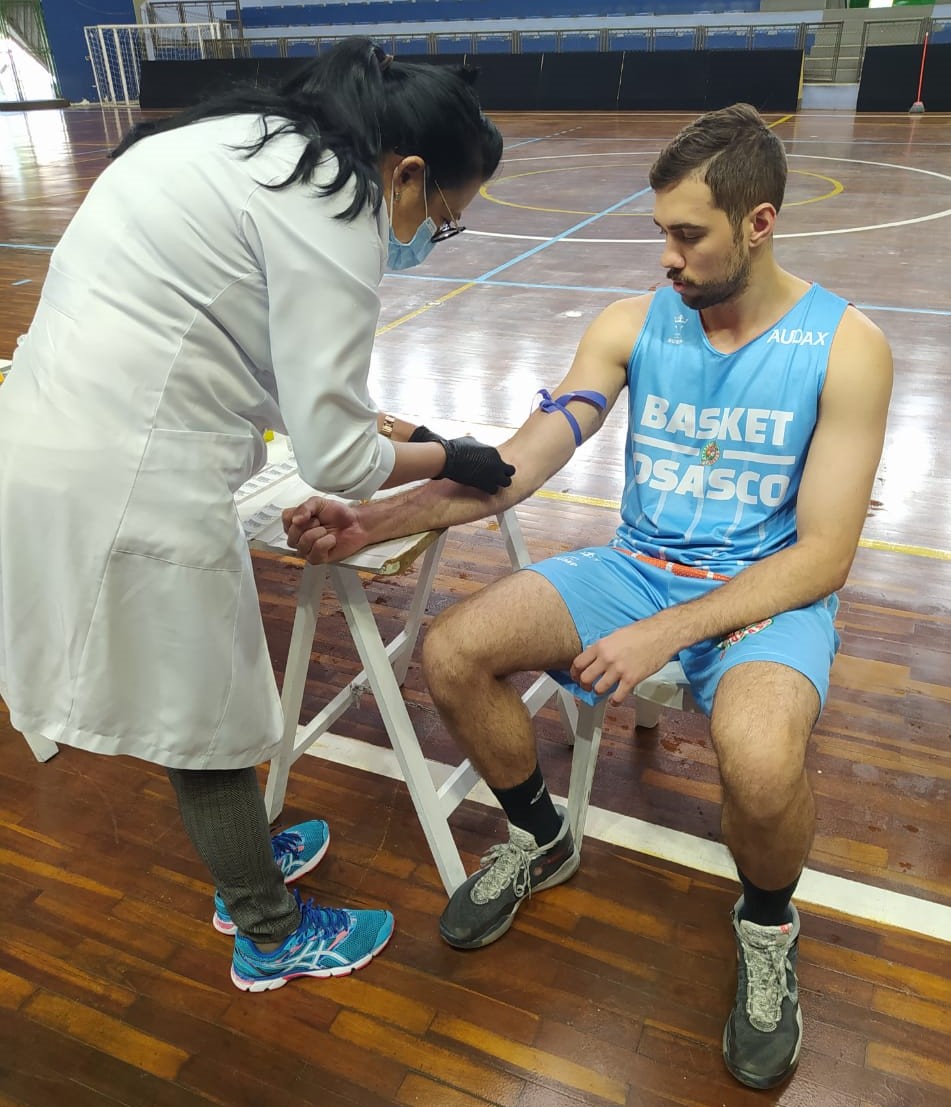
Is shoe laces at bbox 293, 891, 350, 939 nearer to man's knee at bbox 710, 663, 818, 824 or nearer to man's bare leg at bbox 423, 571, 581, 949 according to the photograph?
man's bare leg at bbox 423, 571, 581, 949

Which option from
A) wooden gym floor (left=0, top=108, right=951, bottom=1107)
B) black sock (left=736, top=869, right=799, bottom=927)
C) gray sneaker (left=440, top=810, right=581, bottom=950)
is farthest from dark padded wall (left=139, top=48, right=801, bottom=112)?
black sock (left=736, top=869, right=799, bottom=927)

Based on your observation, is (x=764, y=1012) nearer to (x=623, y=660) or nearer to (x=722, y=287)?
(x=623, y=660)

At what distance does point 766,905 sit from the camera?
1.51m

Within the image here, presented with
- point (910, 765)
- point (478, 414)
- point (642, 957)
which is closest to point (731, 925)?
point (642, 957)

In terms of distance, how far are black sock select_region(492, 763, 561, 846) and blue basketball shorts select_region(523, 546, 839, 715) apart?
0.69 feet

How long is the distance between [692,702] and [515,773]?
36cm

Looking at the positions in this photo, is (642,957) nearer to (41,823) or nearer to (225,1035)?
(225,1035)

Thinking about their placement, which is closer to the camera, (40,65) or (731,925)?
(731,925)

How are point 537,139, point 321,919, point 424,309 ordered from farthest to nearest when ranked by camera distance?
point 537,139 < point 424,309 < point 321,919

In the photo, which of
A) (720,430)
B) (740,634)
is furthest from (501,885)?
(720,430)

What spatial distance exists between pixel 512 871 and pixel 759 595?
28.6 inches

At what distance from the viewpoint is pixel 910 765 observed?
7.00 feet

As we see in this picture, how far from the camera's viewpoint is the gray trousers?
4.71 ft

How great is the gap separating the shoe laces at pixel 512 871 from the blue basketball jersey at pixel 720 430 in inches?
25.3
